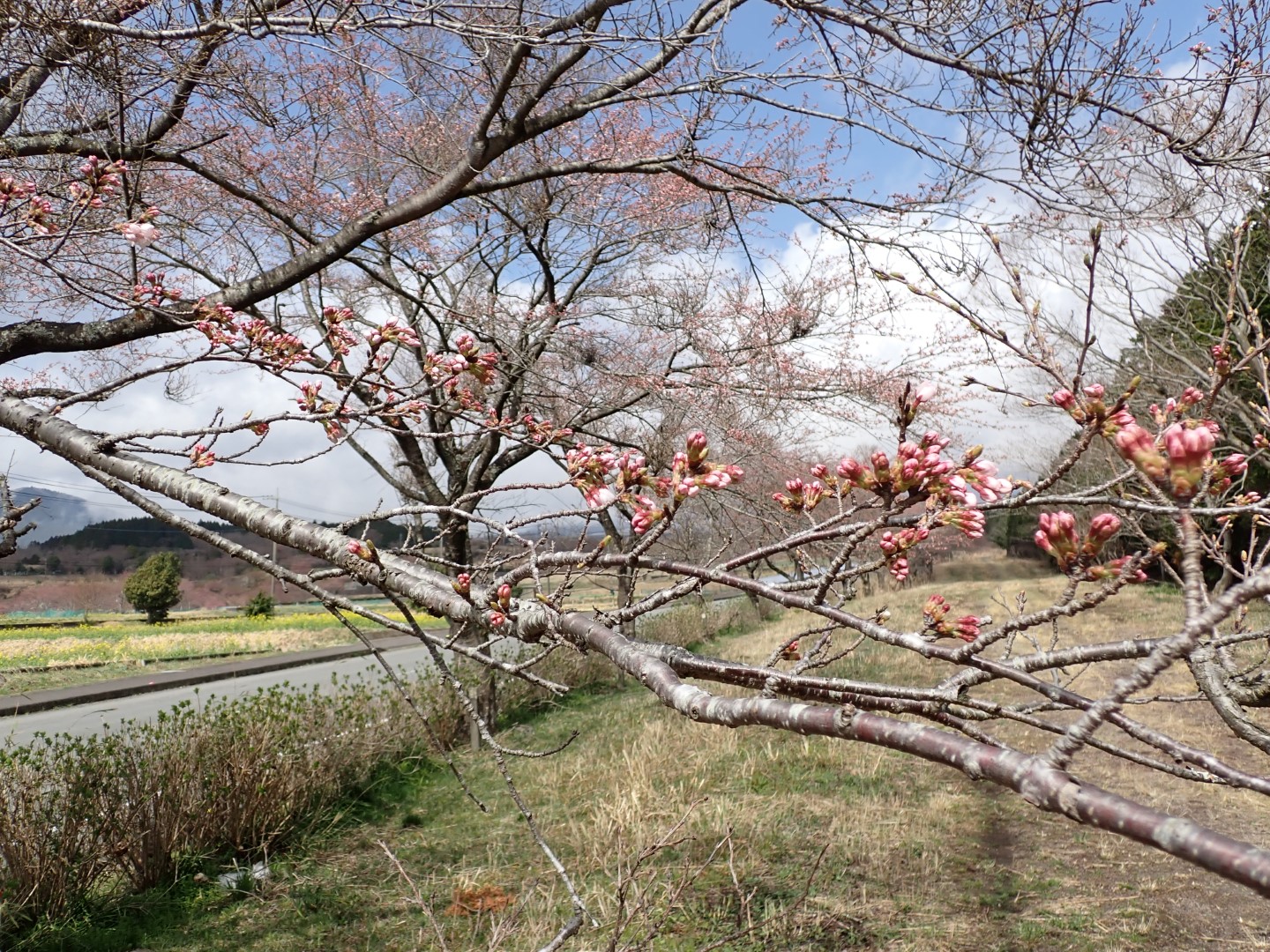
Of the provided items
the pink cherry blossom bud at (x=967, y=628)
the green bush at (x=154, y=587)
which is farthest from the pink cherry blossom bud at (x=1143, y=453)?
the green bush at (x=154, y=587)

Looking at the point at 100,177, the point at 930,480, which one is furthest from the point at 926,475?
the point at 100,177

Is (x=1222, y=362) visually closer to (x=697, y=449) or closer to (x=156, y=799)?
(x=697, y=449)

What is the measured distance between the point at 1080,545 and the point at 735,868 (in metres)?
5.04

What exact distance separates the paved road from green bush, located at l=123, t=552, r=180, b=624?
463 inches

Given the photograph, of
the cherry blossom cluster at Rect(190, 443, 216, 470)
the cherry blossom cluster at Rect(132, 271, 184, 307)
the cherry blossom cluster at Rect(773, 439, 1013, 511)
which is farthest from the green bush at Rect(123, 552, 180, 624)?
the cherry blossom cluster at Rect(773, 439, 1013, 511)

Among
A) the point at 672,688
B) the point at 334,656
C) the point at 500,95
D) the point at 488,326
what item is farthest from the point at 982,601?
the point at 672,688

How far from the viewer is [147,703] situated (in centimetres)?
1210

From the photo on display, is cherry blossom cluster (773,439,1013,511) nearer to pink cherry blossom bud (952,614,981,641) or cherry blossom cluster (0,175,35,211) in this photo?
pink cherry blossom bud (952,614,981,641)

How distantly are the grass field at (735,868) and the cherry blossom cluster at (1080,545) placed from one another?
2.25 metres

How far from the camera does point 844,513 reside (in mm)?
1242

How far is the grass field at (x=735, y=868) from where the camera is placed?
4406mm

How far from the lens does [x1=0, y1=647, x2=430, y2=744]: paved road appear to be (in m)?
9.94

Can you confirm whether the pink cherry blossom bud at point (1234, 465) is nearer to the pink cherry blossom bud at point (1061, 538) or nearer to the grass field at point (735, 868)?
the pink cherry blossom bud at point (1061, 538)

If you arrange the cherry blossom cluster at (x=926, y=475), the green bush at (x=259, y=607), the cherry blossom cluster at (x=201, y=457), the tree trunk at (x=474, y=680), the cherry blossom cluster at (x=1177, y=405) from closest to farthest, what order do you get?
the cherry blossom cluster at (x=926, y=475)
the cherry blossom cluster at (x=1177, y=405)
the cherry blossom cluster at (x=201, y=457)
the tree trunk at (x=474, y=680)
the green bush at (x=259, y=607)
